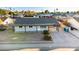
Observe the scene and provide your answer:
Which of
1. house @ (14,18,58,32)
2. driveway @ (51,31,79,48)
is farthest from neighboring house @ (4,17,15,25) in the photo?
driveway @ (51,31,79,48)

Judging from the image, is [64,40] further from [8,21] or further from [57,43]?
[8,21]

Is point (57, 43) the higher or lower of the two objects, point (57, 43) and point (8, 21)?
the lower

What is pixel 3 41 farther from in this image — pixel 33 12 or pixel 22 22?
pixel 33 12

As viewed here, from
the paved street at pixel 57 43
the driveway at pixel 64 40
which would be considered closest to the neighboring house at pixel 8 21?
the paved street at pixel 57 43

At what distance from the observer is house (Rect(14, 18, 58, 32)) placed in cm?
239

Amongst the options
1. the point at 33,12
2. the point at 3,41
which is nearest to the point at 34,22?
the point at 33,12

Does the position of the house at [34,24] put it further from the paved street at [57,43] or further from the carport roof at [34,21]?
the paved street at [57,43]

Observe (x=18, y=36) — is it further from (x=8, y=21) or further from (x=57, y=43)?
(x=57, y=43)

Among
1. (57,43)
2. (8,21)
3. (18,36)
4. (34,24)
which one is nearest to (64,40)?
(57,43)

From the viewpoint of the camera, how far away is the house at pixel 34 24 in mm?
2387

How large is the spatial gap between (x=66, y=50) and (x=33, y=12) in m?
0.59

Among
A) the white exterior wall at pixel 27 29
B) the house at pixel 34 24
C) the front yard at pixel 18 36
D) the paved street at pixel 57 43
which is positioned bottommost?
the paved street at pixel 57 43

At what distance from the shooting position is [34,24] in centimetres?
239

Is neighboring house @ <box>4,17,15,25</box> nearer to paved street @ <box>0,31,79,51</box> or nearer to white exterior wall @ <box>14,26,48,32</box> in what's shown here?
white exterior wall @ <box>14,26,48,32</box>
